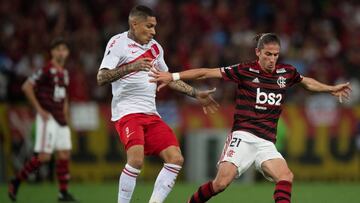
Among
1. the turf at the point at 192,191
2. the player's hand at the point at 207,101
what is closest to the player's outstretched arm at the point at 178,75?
the player's hand at the point at 207,101

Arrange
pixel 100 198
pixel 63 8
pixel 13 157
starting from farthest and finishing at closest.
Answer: pixel 63 8
pixel 13 157
pixel 100 198

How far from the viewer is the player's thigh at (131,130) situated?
1027 centimetres

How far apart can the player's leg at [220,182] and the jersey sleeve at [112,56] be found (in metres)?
1.68

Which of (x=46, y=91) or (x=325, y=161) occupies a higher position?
(x=46, y=91)

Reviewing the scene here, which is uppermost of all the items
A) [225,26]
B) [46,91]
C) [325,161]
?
[225,26]

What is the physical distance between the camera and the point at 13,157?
18469 millimetres

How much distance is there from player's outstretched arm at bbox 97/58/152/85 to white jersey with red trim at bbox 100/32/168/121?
0.95 ft

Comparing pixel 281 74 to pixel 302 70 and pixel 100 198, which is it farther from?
pixel 302 70

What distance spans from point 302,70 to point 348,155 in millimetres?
2475

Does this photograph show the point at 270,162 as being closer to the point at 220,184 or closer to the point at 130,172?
the point at 220,184

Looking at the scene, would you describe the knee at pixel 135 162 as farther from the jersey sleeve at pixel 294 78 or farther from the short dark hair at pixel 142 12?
the jersey sleeve at pixel 294 78

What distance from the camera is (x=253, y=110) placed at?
400 inches

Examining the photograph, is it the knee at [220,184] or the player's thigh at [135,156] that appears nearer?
the knee at [220,184]

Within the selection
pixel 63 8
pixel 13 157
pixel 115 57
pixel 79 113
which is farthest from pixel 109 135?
pixel 115 57
